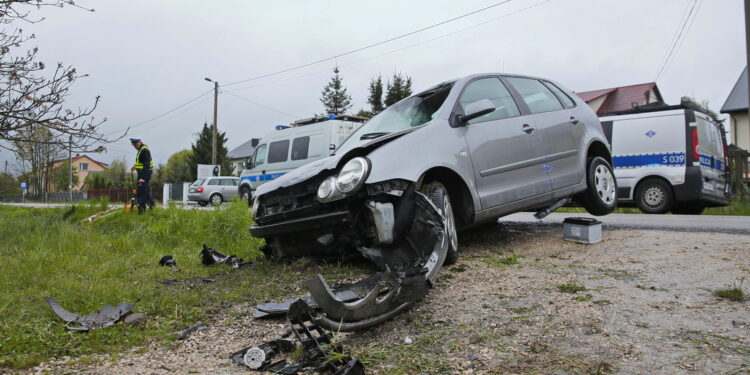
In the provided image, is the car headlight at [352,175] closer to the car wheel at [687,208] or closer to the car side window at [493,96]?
the car side window at [493,96]

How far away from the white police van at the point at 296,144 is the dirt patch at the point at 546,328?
28.6ft

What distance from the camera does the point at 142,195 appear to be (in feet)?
29.2

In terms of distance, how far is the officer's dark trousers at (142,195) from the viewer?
8589 millimetres

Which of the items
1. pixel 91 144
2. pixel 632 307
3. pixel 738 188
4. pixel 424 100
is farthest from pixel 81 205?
pixel 738 188

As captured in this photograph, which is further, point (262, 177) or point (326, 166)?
point (262, 177)

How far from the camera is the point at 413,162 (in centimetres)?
346

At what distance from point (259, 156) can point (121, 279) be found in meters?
Answer: 11.0

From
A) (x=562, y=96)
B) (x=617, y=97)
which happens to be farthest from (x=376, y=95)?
(x=562, y=96)

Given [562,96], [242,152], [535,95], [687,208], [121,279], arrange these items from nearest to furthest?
1. [121,279]
2. [535,95]
3. [562,96]
4. [687,208]
5. [242,152]

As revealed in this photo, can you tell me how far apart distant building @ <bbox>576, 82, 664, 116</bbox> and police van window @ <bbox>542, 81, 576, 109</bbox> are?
30093mm

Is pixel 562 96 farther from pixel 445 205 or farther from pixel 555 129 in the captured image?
pixel 445 205

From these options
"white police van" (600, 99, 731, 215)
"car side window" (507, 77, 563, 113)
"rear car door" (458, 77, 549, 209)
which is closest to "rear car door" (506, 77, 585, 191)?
"car side window" (507, 77, 563, 113)

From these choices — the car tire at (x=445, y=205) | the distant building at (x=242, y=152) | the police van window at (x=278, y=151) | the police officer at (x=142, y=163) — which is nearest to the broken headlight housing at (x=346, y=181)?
the car tire at (x=445, y=205)

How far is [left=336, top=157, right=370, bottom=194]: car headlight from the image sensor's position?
10.5ft
